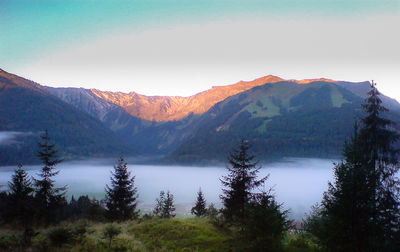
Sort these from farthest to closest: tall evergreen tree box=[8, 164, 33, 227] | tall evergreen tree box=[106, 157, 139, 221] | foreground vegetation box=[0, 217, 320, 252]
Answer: tall evergreen tree box=[106, 157, 139, 221], tall evergreen tree box=[8, 164, 33, 227], foreground vegetation box=[0, 217, 320, 252]

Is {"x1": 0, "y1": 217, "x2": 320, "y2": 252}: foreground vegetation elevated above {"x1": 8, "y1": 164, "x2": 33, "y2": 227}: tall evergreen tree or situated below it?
above

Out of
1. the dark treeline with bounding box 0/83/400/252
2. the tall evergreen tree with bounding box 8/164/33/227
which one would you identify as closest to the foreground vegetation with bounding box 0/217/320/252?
the dark treeline with bounding box 0/83/400/252

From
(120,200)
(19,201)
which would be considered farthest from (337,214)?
(19,201)

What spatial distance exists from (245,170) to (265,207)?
36.2 feet

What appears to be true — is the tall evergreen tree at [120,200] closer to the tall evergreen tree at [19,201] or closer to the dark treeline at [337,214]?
the tall evergreen tree at [19,201]

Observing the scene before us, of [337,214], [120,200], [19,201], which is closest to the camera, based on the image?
[337,214]

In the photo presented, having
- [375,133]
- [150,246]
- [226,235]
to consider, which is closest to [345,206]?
[226,235]

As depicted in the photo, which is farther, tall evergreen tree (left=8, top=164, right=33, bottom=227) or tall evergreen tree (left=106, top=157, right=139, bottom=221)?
tall evergreen tree (left=106, top=157, right=139, bottom=221)

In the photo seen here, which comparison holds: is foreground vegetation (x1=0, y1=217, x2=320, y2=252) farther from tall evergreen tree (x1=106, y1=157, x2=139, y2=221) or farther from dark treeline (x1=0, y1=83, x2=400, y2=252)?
tall evergreen tree (x1=106, y1=157, x2=139, y2=221)

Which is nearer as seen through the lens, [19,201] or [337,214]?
[337,214]

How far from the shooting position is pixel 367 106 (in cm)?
2142

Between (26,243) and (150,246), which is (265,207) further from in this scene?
(26,243)

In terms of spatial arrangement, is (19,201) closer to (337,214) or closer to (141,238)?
(141,238)

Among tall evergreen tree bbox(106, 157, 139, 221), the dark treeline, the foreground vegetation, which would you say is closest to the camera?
the dark treeline
